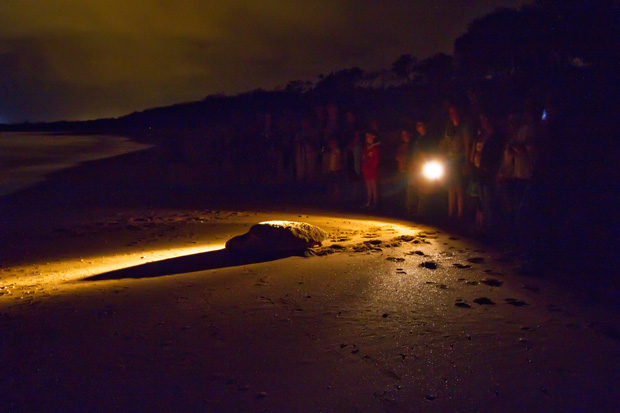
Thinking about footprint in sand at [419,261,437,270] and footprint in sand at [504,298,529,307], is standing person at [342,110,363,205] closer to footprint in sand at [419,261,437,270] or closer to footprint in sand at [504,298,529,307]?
footprint in sand at [419,261,437,270]

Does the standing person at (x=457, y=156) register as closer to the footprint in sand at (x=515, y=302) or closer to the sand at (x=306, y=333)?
the sand at (x=306, y=333)

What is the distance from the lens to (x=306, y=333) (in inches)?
153

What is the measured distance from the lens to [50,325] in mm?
4223

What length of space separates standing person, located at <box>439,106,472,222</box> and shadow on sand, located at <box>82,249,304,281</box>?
3.91 metres

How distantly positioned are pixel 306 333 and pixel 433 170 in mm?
6631

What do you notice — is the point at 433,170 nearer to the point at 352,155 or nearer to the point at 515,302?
the point at 352,155

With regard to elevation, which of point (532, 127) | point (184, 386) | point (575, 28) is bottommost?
point (184, 386)

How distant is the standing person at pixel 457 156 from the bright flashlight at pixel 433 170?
30 centimetres

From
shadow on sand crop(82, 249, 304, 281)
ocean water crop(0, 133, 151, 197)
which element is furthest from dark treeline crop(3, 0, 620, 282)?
ocean water crop(0, 133, 151, 197)

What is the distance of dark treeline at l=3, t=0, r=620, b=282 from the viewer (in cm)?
634

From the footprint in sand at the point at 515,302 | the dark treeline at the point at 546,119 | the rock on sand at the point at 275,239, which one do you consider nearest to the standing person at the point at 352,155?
the dark treeline at the point at 546,119

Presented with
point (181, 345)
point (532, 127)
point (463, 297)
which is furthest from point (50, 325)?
point (532, 127)

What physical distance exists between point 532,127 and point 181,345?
6.13 meters

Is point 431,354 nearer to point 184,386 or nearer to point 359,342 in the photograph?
point 359,342
